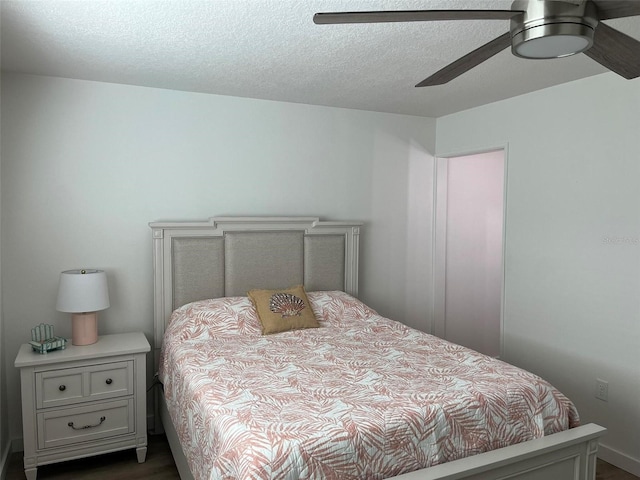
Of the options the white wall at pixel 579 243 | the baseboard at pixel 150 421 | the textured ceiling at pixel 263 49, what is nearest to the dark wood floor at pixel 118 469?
the white wall at pixel 579 243

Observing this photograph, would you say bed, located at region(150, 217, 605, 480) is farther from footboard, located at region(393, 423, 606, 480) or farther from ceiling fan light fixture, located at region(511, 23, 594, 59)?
ceiling fan light fixture, located at region(511, 23, 594, 59)

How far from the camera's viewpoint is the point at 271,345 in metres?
2.94

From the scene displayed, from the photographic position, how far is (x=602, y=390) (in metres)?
3.10

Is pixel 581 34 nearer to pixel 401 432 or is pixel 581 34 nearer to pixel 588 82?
pixel 401 432

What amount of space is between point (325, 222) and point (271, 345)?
4.15 ft

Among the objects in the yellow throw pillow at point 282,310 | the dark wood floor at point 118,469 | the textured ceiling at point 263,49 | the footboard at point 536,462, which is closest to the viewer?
the footboard at point 536,462

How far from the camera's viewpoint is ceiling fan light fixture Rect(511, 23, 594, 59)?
1.44m

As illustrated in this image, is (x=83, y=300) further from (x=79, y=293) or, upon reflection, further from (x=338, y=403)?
(x=338, y=403)

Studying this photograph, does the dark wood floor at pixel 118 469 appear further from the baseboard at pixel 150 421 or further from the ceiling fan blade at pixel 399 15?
the ceiling fan blade at pixel 399 15

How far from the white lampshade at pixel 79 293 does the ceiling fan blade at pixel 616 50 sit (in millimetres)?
2745

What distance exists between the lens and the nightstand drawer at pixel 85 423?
9.10 ft

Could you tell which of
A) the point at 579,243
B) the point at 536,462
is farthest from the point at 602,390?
the point at 536,462

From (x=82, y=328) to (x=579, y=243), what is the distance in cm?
317

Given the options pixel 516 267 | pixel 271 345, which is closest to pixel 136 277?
pixel 271 345
